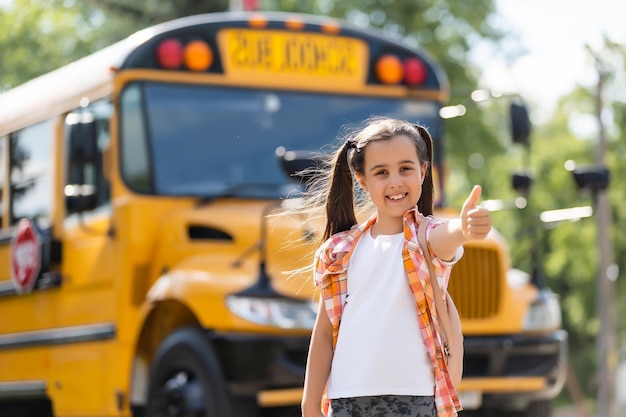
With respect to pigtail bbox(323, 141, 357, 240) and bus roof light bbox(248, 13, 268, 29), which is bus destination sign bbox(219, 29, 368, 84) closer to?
bus roof light bbox(248, 13, 268, 29)

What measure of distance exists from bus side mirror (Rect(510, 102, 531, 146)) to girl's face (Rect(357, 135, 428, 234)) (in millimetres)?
4373

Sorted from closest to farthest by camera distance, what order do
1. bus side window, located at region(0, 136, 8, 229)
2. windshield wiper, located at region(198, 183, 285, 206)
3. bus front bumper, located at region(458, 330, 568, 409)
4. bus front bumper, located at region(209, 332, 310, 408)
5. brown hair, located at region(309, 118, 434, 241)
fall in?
brown hair, located at region(309, 118, 434, 241)
bus front bumper, located at region(209, 332, 310, 408)
bus front bumper, located at region(458, 330, 568, 409)
windshield wiper, located at region(198, 183, 285, 206)
bus side window, located at region(0, 136, 8, 229)

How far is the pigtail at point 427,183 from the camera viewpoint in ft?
12.3

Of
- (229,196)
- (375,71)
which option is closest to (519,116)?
(375,71)

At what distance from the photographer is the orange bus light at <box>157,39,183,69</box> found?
743 centimetres

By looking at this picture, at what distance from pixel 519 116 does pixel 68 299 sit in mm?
2448

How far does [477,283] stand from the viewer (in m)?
7.40

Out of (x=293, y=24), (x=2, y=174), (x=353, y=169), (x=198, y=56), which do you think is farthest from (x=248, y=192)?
(x=353, y=169)

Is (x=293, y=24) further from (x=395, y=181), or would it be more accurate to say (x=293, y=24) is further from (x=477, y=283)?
(x=395, y=181)

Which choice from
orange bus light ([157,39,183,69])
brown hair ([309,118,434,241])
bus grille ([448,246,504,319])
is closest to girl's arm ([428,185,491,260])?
brown hair ([309,118,434,241])

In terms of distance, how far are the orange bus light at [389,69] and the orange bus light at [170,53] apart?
3.70ft

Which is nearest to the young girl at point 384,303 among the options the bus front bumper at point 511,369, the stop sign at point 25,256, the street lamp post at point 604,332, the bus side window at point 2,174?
the bus front bumper at point 511,369

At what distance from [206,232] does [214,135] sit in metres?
0.60

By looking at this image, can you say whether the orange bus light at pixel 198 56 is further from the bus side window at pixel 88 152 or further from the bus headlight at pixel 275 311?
the bus headlight at pixel 275 311
